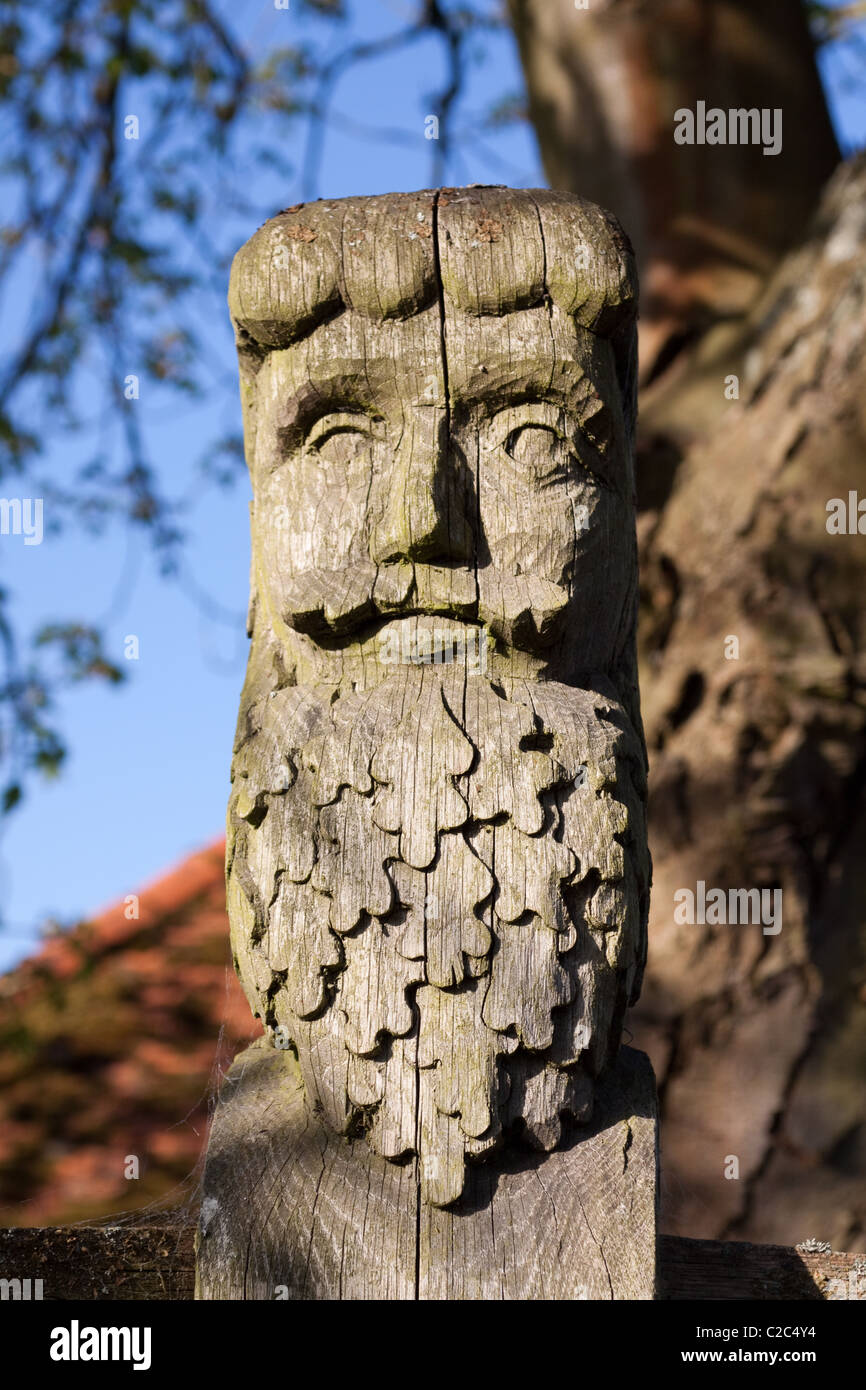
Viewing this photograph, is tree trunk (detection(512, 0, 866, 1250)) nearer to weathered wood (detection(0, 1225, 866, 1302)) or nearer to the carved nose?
weathered wood (detection(0, 1225, 866, 1302))

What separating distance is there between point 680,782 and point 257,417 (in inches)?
93.4

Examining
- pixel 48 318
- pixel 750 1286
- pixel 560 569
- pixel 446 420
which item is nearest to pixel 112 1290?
pixel 750 1286

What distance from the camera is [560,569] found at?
2154mm

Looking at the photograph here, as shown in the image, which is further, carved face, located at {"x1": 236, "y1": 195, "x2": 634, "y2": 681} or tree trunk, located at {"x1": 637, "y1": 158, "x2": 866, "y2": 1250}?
tree trunk, located at {"x1": 637, "y1": 158, "x2": 866, "y2": 1250}

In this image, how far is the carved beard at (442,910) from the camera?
1901 millimetres

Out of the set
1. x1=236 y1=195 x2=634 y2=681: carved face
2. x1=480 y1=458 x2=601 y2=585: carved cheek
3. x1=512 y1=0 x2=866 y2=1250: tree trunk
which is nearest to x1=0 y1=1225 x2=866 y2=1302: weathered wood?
x1=236 y1=195 x2=634 y2=681: carved face

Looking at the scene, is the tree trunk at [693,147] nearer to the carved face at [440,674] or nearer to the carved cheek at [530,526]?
the carved face at [440,674]

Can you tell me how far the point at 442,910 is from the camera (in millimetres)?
1940

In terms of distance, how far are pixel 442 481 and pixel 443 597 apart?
0.19 m

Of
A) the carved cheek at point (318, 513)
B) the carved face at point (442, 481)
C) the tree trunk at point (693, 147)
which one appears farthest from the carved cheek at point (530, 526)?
the tree trunk at point (693, 147)

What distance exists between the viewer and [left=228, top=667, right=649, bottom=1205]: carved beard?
6.24 feet

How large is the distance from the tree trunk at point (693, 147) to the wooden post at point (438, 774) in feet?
8.79

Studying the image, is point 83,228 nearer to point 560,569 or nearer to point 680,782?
point 680,782
